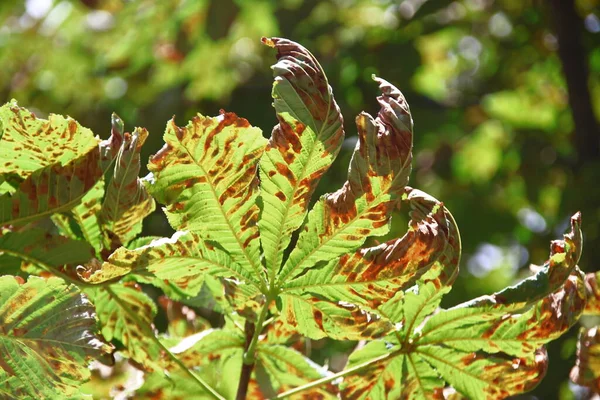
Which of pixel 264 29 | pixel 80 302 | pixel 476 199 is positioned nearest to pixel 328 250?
pixel 80 302

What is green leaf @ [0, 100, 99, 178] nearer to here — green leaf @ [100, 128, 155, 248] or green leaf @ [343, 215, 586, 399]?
green leaf @ [100, 128, 155, 248]

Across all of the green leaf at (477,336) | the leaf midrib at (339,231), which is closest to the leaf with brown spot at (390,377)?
the green leaf at (477,336)

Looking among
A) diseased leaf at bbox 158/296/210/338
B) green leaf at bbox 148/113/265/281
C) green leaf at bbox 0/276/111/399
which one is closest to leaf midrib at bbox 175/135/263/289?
green leaf at bbox 148/113/265/281

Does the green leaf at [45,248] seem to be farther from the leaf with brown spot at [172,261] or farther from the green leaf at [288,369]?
the green leaf at [288,369]

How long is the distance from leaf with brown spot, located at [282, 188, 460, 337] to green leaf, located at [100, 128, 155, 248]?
12 centimetres

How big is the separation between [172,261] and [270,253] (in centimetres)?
7

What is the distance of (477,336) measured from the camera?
59 cm

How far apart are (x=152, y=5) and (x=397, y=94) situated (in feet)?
5.46

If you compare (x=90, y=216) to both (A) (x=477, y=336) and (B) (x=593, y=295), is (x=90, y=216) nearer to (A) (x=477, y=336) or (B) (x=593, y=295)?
(A) (x=477, y=336)

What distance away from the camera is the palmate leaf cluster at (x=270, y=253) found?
48 centimetres

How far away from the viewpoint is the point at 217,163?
1.61 ft

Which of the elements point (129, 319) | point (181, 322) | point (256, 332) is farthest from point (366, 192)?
point (181, 322)

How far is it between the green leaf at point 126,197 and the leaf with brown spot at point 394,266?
122 millimetres

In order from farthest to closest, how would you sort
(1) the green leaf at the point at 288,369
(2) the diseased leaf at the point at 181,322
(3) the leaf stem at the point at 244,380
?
(2) the diseased leaf at the point at 181,322, (1) the green leaf at the point at 288,369, (3) the leaf stem at the point at 244,380
